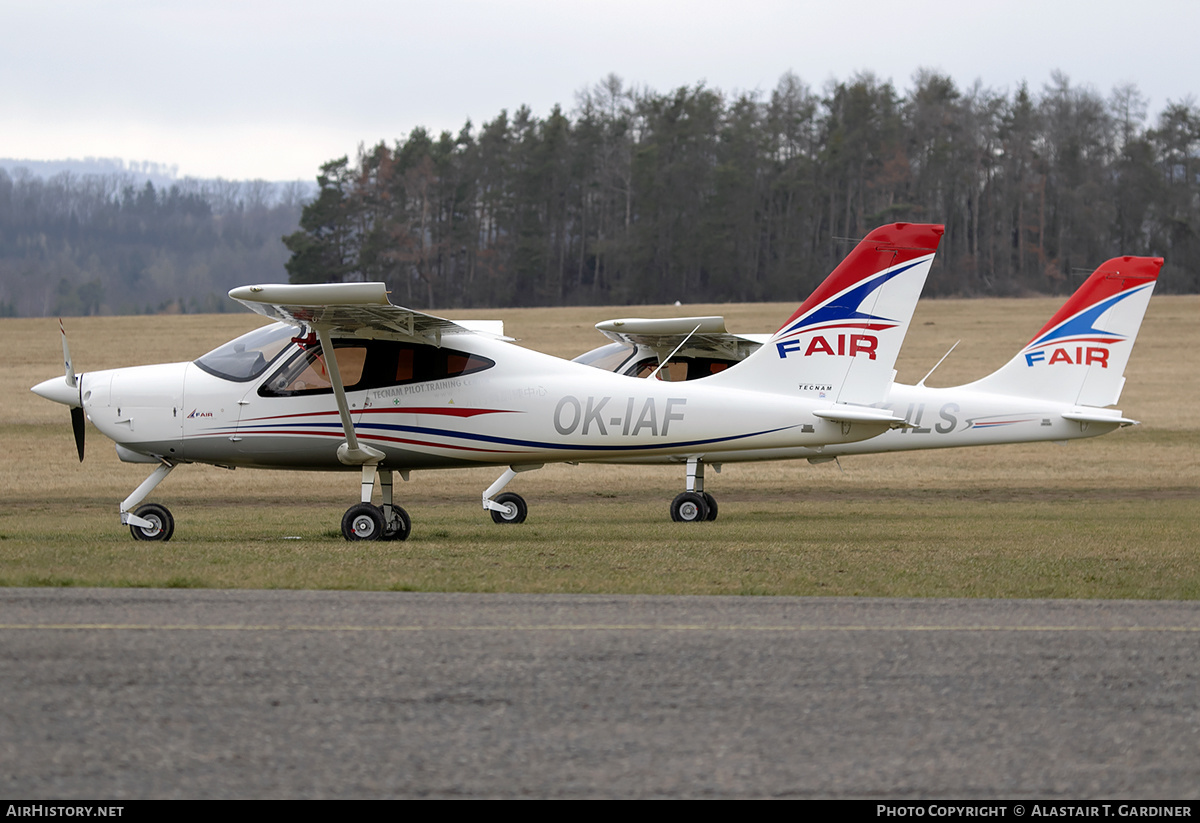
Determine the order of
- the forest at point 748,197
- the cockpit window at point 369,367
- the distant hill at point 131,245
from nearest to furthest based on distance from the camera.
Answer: the cockpit window at point 369,367
the forest at point 748,197
the distant hill at point 131,245

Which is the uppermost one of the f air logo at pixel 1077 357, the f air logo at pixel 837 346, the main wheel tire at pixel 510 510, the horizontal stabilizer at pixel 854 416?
the f air logo at pixel 837 346

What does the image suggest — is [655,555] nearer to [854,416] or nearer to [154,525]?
Result: [854,416]

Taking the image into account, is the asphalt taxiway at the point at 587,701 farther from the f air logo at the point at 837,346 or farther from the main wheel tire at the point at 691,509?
the main wheel tire at the point at 691,509

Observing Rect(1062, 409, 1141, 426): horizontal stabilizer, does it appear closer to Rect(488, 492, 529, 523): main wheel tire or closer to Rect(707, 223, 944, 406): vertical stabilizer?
Rect(707, 223, 944, 406): vertical stabilizer

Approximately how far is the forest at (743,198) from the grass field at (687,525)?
121 feet

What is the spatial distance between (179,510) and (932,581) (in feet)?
45.5

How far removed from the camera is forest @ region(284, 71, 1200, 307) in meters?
82.0

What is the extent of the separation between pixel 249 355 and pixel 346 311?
1875mm

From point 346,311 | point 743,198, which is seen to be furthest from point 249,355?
point 743,198

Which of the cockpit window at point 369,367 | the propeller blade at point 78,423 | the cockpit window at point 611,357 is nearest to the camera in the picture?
the cockpit window at point 369,367

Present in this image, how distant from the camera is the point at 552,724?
216 inches

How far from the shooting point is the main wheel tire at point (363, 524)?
558 inches

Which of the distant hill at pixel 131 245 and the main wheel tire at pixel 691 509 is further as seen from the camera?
the distant hill at pixel 131 245

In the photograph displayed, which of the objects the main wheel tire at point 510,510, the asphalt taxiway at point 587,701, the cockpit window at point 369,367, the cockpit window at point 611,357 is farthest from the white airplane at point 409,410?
the asphalt taxiway at point 587,701
